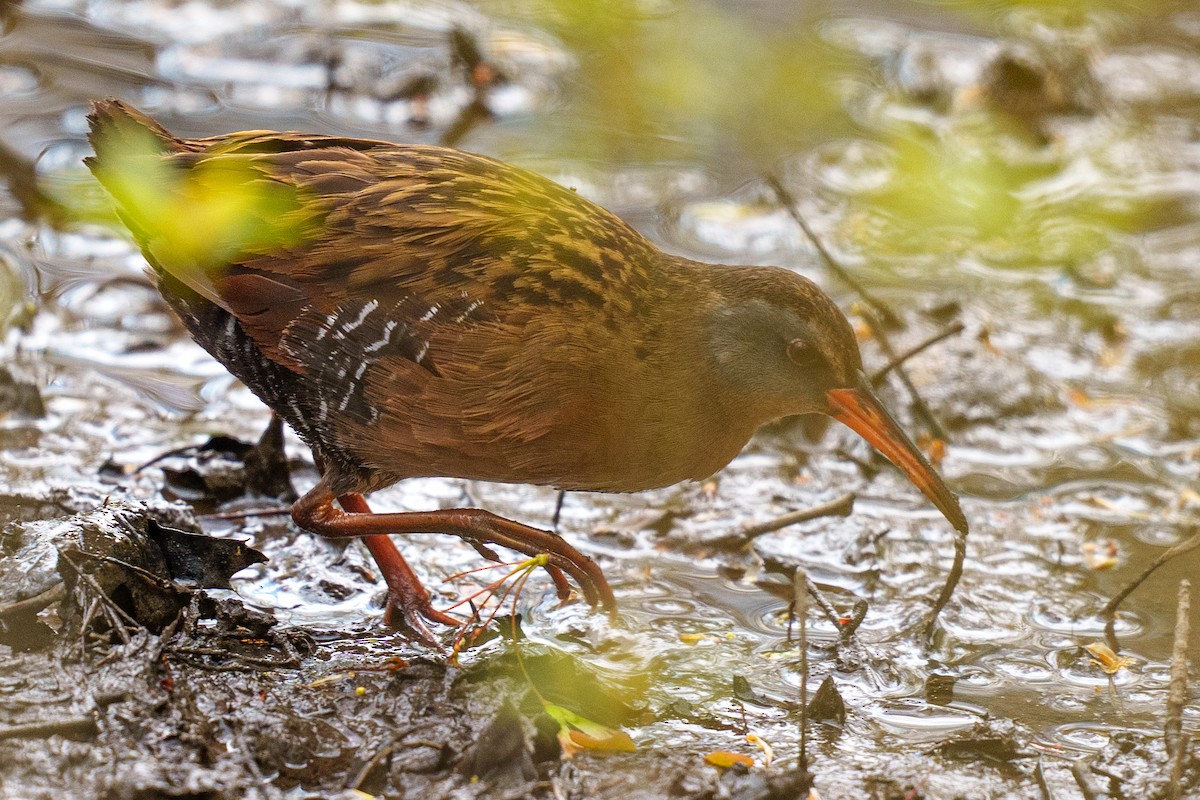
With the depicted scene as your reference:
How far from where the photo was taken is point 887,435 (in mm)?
4297

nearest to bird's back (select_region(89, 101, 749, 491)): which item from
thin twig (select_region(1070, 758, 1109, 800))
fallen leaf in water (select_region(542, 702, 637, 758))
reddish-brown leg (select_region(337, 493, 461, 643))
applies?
reddish-brown leg (select_region(337, 493, 461, 643))

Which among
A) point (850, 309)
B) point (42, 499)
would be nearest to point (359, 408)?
point (42, 499)

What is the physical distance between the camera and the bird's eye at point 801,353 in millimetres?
4180

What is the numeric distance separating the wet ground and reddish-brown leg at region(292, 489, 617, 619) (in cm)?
20

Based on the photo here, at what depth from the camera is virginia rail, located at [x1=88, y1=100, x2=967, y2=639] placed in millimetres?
3883

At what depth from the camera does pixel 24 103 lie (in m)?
7.44

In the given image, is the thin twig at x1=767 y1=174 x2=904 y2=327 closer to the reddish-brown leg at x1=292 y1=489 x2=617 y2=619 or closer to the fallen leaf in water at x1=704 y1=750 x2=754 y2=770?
the reddish-brown leg at x1=292 y1=489 x2=617 y2=619

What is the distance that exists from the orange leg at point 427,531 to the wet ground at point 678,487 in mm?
139

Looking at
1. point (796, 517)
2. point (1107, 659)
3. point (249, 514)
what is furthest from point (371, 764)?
point (1107, 659)

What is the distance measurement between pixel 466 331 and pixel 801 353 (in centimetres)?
105

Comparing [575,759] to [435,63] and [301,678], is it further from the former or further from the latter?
[435,63]

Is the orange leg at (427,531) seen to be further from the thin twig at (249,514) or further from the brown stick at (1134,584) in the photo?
the brown stick at (1134,584)

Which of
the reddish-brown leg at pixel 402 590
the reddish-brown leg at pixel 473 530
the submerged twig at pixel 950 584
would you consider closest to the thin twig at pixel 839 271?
the submerged twig at pixel 950 584

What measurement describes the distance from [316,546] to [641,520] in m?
1.17
